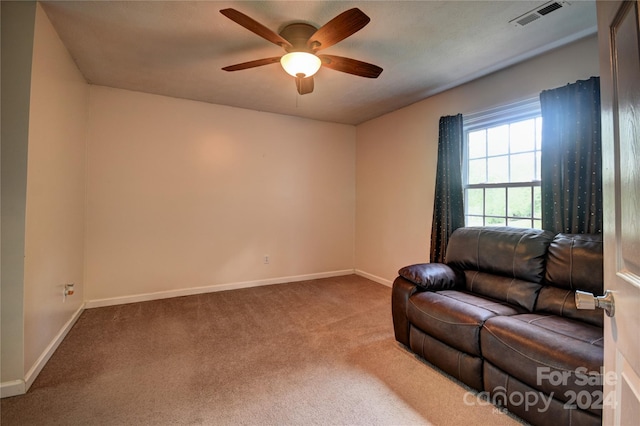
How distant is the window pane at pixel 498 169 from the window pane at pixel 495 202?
11cm

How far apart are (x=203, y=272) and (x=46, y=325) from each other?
5.92 ft

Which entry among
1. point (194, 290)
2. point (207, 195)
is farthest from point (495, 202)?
point (194, 290)

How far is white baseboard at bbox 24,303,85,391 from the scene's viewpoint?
1974mm

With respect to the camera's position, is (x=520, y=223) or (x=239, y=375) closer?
(x=239, y=375)

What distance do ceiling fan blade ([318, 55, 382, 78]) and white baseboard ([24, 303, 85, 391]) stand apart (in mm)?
3004

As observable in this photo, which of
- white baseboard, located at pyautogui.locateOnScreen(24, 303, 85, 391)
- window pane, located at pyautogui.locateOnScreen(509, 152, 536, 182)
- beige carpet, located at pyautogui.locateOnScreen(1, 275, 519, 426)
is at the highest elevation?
window pane, located at pyautogui.locateOnScreen(509, 152, 536, 182)

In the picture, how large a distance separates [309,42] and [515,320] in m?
2.28

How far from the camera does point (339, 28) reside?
6.23 ft

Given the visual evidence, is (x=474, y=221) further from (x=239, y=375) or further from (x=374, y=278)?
(x=239, y=375)

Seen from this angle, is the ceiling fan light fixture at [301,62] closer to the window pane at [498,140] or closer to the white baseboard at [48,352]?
the window pane at [498,140]

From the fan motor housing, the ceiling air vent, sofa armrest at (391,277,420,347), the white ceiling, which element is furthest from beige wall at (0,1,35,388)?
the ceiling air vent

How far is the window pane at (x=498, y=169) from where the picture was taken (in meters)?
3.02

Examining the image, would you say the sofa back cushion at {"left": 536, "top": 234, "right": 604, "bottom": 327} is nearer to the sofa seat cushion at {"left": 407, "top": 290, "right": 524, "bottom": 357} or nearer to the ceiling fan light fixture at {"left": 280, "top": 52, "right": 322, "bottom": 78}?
the sofa seat cushion at {"left": 407, "top": 290, "right": 524, "bottom": 357}

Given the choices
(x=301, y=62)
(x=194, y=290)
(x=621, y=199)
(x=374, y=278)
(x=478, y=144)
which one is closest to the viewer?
(x=621, y=199)
